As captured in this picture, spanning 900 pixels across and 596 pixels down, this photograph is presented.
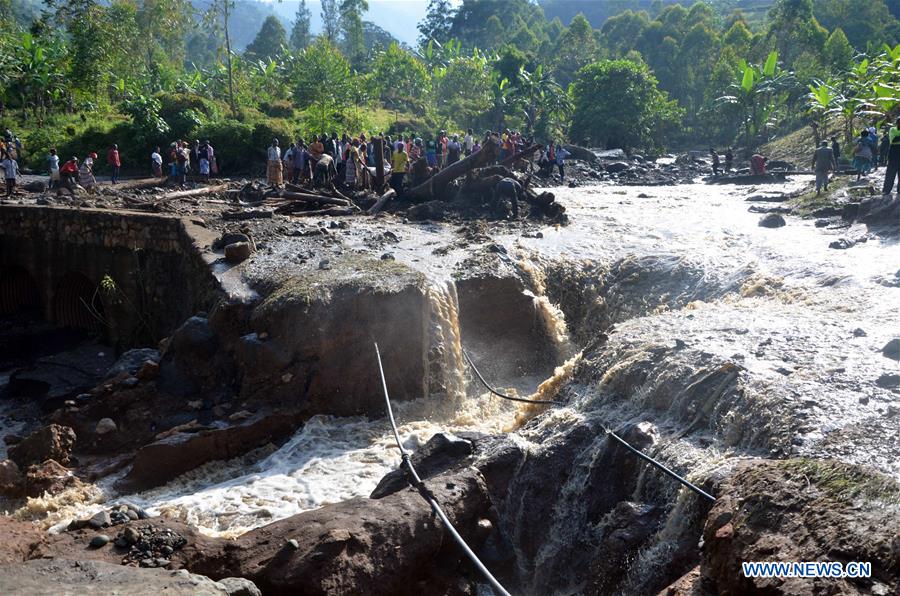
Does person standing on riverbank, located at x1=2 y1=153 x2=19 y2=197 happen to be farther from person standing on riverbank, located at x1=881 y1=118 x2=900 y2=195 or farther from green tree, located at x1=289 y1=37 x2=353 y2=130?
person standing on riverbank, located at x1=881 y1=118 x2=900 y2=195

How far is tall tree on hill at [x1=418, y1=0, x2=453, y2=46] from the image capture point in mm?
81375

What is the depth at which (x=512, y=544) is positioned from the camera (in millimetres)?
7824

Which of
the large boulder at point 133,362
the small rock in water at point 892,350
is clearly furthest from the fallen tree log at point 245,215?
the small rock in water at point 892,350

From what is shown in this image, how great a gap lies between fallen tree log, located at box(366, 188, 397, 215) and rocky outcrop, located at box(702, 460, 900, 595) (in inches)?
539

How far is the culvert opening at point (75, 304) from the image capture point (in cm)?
1856

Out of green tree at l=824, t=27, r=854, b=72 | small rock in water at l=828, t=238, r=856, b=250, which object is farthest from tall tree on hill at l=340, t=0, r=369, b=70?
small rock in water at l=828, t=238, r=856, b=250

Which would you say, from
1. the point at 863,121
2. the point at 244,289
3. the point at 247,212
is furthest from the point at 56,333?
the point at 863,121

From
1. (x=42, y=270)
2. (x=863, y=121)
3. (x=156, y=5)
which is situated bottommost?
(x=42, y=270)

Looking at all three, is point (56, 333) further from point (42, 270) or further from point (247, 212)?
point (247, 212)

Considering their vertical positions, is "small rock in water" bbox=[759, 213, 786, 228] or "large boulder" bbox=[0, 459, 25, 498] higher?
"small rock in water" bbox=[759, 213, 786, 228]

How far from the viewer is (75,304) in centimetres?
1892

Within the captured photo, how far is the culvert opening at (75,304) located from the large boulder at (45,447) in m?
8.65

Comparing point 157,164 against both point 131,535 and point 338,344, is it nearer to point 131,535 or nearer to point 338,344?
point 338,344

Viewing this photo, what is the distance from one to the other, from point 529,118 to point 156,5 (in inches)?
926
